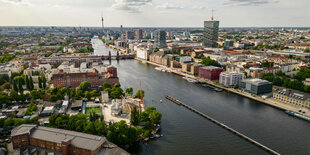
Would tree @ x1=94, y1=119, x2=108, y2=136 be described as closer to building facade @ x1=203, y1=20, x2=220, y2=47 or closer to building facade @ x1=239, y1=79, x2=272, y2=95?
building facade @ x1=239, y1=79, x2=272, y2=95

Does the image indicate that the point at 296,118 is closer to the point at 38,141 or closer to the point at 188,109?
the point at 188,109

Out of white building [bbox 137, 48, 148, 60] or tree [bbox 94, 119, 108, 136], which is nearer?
tree [bbox 94, 119, 108, 136]

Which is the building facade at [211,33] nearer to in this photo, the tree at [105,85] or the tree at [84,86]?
the tree at [105,85]

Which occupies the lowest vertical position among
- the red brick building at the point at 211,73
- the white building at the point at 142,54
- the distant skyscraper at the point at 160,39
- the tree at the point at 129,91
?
the tree at the point at 129,91

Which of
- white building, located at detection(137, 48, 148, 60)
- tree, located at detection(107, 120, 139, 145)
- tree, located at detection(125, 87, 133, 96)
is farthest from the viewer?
white building, located at detection(137, 48, 148, 60)

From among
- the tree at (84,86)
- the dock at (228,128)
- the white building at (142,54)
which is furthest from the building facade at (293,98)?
the white building at (142,54)

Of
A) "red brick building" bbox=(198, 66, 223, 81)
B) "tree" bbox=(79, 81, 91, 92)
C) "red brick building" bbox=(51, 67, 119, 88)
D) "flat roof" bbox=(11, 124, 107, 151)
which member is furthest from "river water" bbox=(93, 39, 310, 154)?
"tree" bbox=(79, 81, 91, 92)

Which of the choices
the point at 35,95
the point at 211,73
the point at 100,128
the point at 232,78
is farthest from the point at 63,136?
the point at 211,73
